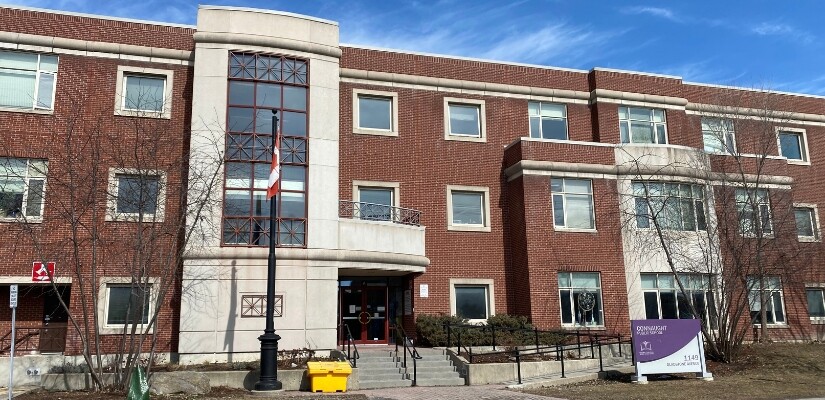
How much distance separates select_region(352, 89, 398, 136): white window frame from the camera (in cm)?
2353

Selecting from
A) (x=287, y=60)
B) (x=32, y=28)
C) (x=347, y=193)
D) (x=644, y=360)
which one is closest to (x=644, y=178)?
(x=644, y=360)

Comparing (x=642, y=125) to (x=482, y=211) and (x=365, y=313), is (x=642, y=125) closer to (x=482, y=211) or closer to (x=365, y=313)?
(x=482, y=211)

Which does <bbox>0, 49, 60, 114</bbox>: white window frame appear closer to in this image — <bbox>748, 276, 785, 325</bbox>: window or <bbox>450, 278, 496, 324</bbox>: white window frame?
<bbox>450, 278, 496, 324</bbox>: white window frame

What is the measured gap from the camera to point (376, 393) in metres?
15.6

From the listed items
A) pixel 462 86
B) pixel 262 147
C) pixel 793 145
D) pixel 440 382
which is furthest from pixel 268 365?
pixel 793 145

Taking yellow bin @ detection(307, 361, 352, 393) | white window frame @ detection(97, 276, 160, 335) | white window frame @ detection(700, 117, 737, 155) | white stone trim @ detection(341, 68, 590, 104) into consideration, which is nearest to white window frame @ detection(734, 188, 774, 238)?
white window frame @ detection(700, 117, 737, 155)

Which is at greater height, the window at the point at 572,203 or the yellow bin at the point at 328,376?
the window at the point at 572,203

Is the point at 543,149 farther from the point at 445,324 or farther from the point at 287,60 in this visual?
the point at 287,60

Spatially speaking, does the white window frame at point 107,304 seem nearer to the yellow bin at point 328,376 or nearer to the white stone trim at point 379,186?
the yellow bin at point 328,376

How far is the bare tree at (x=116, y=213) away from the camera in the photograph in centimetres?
1788

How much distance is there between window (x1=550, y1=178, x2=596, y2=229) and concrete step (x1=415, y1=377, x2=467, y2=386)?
8221mm

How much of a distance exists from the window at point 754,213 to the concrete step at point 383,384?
1244 centimetres

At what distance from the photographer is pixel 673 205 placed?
23.8 meters

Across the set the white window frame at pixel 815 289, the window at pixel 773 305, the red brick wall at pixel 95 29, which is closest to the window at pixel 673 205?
the window at pixel 773 305
